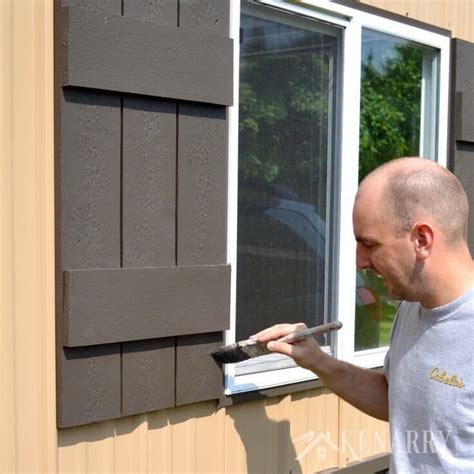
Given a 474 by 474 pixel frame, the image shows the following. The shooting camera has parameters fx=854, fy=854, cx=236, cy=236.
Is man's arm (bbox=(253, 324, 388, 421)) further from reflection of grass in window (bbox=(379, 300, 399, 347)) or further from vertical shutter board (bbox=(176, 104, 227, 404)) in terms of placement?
reflection of grass in window (bbox=(379, 300, 399, 347))

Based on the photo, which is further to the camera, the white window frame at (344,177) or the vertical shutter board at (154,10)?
the white window frame at (344,177)

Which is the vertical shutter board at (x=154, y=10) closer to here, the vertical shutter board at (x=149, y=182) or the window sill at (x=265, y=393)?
the vertical shutter board at (x=149, y=182)

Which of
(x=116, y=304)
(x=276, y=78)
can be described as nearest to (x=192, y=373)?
(x=116, y=304)

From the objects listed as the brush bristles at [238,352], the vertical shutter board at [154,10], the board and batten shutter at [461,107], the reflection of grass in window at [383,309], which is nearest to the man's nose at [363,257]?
the brush bristles at [238,352]

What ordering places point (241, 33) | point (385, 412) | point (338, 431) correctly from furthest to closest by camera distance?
point (338, 431) < point (241, 33) < point (385, 412)

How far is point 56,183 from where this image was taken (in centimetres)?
263

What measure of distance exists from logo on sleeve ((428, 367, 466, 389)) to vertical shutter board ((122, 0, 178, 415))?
1.00 meters

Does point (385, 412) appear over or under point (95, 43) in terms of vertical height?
under

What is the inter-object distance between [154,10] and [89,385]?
1256mm

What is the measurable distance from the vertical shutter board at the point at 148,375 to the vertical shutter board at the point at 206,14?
1108mm

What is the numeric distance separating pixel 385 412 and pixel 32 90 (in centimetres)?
151

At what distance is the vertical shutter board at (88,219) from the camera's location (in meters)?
2.63

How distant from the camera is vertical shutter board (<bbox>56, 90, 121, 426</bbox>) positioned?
8.64 feet

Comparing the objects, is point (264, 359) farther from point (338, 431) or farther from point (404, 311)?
point (404, 311)
